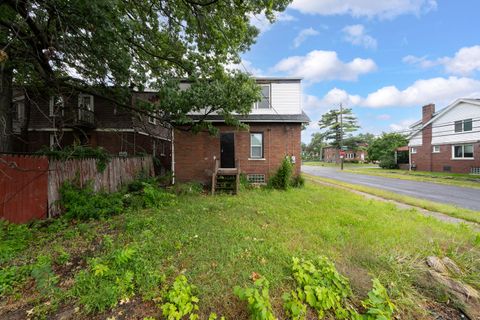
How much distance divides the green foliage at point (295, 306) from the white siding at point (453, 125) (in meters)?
24.7

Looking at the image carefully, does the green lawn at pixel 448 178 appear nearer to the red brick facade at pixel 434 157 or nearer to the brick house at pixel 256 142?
the red brick facade at pixel 434 157

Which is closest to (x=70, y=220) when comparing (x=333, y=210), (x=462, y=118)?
(x=333, y=210)

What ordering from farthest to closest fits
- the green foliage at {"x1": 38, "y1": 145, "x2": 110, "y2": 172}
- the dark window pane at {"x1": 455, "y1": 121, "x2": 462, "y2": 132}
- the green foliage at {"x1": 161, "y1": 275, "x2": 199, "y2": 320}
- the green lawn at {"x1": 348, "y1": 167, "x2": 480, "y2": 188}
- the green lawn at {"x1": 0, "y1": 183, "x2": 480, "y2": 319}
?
the dark window pane at {"x1": 455, "y1": 121, "x2": 462, "y2": 132}, the green lawn at {"x1": 348, "y1": 167, "x2": 480, "y2": 188}, the green foliage at {"x1": 38, "y1": 145, "x2": 110, "y2": 172}, the green lawn at {"x1": 0, "y1": 183, "x2": 480, "y2": 319}, the green foliage at {"x1": 161, "y1": 275, "x2": 199, "y2": 320}

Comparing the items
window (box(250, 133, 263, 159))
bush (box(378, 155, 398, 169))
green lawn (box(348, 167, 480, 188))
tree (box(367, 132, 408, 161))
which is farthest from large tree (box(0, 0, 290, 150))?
tree (box(367, 132, 408, 161))

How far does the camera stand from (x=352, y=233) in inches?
173

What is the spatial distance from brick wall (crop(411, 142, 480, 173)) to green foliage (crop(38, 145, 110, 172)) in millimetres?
27060

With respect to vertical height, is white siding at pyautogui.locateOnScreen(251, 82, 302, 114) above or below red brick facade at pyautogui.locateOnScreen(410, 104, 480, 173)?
above

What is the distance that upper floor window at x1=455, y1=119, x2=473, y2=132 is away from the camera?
18.1 metres

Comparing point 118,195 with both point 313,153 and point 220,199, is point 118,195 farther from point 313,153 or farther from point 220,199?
point 313,153

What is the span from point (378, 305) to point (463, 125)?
25545 mm

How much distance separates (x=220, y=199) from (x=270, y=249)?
389cm

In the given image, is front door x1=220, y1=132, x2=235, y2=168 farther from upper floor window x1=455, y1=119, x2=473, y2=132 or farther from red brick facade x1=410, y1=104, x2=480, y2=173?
upper floor window x1=455, y1=119, x2=473, y2=132

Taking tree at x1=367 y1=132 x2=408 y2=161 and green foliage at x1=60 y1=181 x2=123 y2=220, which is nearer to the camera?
green foliage at x1=60 y1=181 x2=123 y2=220

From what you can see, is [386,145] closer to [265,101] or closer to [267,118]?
[265,101]
